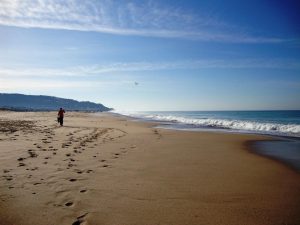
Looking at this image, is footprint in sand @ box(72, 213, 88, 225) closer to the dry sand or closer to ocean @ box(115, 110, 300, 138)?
→ the dry sand

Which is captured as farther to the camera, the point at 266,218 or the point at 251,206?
the point at 251,206

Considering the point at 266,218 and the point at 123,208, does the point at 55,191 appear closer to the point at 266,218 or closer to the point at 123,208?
the point at 123,208

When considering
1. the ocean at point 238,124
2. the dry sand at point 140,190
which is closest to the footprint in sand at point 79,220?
the dry sand at point 140,190

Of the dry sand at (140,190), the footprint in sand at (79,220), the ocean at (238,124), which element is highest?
the ocean at (238,124)

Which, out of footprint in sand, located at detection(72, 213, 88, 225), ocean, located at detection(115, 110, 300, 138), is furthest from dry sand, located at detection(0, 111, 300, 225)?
ocean, located at detection(115, 110, 300, 138)

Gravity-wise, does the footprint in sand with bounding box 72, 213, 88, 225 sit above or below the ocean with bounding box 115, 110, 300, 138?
below

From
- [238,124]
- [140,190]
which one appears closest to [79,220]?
[140,190]

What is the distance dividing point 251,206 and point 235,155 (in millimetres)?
6027

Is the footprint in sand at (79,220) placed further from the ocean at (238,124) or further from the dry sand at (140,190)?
the ocean at (238,124)

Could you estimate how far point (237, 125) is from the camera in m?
30.8

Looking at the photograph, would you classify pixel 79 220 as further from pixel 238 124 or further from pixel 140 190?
pixel 238 124

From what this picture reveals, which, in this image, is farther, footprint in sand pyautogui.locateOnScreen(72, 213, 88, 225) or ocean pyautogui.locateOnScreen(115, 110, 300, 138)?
ocean pyautogui.locateOnScreen(115, 110, 300, 138)

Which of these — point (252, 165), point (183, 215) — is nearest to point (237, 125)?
point (252, 165)

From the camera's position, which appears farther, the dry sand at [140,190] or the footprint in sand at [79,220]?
the dry sand at [140,190]
